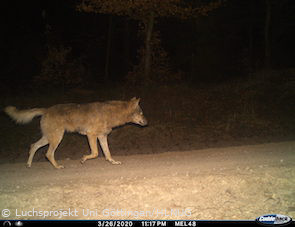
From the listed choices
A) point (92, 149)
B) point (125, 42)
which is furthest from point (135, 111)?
point (125, 42)

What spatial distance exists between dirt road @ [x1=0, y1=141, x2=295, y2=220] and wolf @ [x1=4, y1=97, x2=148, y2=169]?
77cm

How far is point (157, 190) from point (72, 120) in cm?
452

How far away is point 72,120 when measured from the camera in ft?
33.2

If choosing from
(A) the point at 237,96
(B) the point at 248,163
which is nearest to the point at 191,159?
(B) the point at 248,163

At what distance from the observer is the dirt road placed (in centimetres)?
566

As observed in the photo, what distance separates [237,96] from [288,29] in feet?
60.4

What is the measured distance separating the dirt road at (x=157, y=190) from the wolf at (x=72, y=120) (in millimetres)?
772

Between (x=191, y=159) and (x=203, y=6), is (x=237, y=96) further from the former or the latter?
(x=191, y=159)

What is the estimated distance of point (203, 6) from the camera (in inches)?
772

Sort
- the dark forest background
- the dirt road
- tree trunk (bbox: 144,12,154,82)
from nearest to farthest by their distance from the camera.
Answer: the dirt road → tree trunk (bbox: 144,12,154,82) → the dark forest background

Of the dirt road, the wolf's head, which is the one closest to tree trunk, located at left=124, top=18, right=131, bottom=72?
the wolf's head

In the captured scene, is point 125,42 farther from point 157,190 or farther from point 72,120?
point 157,190

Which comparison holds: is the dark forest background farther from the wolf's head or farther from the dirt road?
the dirt road

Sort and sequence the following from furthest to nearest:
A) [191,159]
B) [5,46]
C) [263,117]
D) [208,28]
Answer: [208,28]
[5,46]
[263,117]
[191,159]
